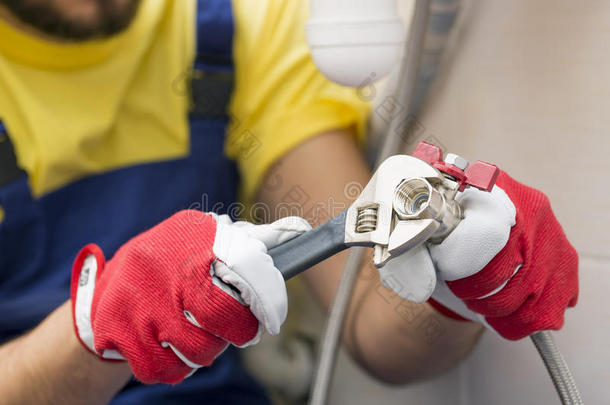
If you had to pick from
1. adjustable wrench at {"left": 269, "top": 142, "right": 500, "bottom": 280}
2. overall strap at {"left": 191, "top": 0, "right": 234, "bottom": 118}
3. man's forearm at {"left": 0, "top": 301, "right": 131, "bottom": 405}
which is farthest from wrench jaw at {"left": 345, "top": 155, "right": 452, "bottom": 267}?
overall strap at {"left": 191, "top": 0, "right": 234, "bottom": 118}

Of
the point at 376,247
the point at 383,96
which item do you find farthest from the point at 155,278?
the point at 383,96

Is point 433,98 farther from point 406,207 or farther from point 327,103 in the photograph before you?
point 406,207

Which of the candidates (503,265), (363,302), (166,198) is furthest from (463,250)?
(166,198)

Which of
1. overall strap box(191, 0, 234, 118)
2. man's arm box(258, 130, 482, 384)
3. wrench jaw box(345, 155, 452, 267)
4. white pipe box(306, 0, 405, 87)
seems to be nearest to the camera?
wrench jaw box(345, 155, 452, 267)

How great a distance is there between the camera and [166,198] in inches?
27.5

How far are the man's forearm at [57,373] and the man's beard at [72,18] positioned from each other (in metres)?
0.30

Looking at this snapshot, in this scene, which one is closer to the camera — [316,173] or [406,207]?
[406,207]

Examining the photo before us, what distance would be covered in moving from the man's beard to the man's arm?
24 centimetres

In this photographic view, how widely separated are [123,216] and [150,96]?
0.14 metres

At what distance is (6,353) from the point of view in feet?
1.80

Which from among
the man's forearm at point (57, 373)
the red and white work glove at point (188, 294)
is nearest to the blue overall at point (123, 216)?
the man's forearm at point (57, 373)

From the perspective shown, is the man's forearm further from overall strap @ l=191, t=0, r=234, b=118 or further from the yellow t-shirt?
overall strap @ l=191, t=0, r=234, b=118

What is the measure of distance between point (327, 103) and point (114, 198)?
10.6 inches

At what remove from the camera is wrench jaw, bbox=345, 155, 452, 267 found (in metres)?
0.34
